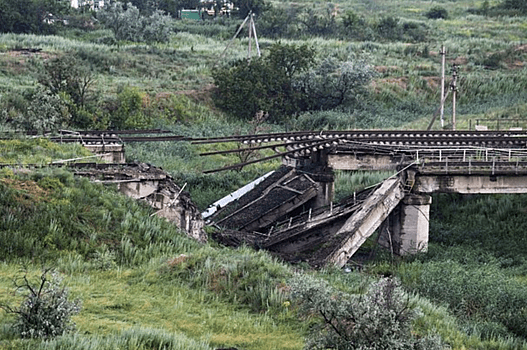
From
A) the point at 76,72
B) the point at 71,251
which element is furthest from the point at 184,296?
the point at 76,72

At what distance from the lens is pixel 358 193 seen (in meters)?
35.3

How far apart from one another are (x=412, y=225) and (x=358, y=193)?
11.6 feet

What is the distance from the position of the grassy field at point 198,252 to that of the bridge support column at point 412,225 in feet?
2.75

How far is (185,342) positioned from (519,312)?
10477 millimetres

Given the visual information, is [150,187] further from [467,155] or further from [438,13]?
[438,13]

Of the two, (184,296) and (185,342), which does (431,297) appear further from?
(185,342)

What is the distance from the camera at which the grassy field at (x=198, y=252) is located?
60.3 ft

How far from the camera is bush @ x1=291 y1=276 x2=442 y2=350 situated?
1489 cm

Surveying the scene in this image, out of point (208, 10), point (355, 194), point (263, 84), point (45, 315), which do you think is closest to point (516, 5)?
point (208, 10)

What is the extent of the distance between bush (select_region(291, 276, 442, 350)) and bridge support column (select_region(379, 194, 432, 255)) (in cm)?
1659

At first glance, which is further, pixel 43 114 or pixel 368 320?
pixel 43 114

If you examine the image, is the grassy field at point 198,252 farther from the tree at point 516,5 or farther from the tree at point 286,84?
the tree at point 516,5

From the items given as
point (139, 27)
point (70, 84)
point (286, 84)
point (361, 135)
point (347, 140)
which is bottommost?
point (361, 135)

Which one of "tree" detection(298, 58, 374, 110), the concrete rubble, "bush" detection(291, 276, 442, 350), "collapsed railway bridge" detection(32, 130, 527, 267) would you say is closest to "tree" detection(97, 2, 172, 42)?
"tree" detection(298, 58, 374, 110)
